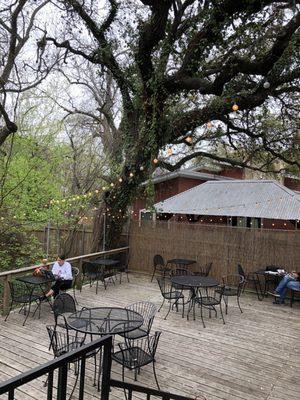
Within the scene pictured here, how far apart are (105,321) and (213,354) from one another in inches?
75.8

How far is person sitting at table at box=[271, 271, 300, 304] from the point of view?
8.28 meters

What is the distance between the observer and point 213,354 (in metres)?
5.57

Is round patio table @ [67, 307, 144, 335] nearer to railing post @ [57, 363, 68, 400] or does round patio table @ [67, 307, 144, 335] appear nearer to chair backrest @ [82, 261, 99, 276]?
railing post @ [57, 363, 68, 400]

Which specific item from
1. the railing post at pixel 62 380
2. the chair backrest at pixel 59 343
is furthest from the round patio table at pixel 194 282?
the railing post at pixel 62 380

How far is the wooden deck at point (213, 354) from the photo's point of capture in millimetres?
4512

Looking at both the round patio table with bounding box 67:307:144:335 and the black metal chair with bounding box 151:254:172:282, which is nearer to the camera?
the round patio table with bounding box 67:307:144:335

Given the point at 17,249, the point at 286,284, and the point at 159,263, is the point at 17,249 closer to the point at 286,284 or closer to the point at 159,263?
the point at 159,263

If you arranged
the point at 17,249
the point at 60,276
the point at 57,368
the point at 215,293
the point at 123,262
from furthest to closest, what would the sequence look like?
the point at 17,249 < the point at 123,262 < the point at 215,293 < the point at 60,276 < the point at 57,368

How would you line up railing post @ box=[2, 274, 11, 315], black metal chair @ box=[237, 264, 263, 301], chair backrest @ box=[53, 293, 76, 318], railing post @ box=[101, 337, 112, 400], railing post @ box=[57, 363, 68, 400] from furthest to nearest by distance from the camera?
black metal chair @ box=[237, 264, 263, 301] < railing post @ box=[2, 274, 11, 315] < chair backrest @ box=[53, 293, 76, 318] < railing post @ box=[101, 337, 112, 400] < railing post @ box=[57, 363, 68, 400]

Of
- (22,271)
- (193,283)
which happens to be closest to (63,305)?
(22,271)

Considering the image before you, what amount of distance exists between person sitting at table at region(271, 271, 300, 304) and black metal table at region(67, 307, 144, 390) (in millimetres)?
4683

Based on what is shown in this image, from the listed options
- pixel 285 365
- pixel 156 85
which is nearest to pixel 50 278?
pixel 285 365

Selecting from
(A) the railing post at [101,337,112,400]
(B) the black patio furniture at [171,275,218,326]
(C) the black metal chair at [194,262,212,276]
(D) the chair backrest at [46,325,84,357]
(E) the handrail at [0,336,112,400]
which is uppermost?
(E) the handrail at [0,336,112,400]

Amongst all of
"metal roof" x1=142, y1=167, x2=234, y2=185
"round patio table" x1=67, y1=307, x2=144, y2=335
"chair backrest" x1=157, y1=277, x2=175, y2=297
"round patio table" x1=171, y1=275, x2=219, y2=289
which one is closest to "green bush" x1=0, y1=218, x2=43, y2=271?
"chair backrest" x1=157, y1=277, x2=175, y2=297
